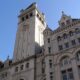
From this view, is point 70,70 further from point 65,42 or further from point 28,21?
point 28,21

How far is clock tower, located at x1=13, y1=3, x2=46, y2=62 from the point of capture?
5103 centimetres

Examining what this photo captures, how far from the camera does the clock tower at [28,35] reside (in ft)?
167

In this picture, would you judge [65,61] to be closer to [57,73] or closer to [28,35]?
[57,73]

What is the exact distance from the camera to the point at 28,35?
5500 centimetres

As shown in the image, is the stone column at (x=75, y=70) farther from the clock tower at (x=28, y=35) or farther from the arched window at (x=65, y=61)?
the clock tower at (x=28, y=35)

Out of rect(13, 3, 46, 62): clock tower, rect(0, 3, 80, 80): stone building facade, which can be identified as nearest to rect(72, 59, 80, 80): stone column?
rect(0, 3, 80, 80): stone building facade

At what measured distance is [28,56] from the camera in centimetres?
4881

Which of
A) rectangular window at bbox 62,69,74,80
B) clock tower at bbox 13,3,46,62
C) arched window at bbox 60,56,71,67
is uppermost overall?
clock tower at bbox 13,3,46,62

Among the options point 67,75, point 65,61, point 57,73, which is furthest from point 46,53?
point 67,75

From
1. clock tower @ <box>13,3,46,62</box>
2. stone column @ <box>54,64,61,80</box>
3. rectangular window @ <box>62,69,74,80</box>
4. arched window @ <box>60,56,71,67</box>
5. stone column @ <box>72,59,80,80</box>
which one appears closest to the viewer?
stone column @ <box>72,59,80,80</box>

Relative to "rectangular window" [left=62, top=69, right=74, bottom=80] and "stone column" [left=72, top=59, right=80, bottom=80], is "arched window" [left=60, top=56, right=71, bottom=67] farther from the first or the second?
"rectangular window" [left=62, top=69, right=74, bottom=80]

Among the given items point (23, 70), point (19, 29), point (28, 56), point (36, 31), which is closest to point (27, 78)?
point (23, 70)

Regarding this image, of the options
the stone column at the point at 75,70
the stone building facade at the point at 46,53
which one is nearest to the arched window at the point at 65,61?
the stone building facade at the point at 46,53

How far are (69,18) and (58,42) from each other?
776 centimetres
